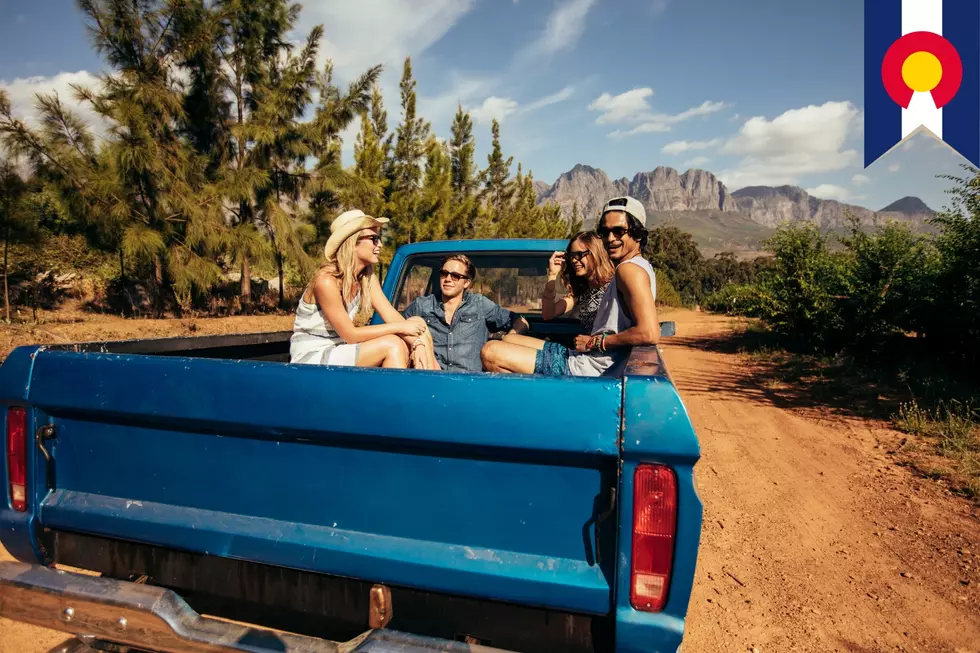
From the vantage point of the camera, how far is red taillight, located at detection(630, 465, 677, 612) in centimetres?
140

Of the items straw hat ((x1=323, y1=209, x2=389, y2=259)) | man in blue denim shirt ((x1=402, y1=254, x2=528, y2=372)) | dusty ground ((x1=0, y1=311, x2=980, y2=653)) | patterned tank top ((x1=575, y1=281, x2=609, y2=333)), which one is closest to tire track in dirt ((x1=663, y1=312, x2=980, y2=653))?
dusty ground ((x1=0, y1=311, x2=980, y2=653))

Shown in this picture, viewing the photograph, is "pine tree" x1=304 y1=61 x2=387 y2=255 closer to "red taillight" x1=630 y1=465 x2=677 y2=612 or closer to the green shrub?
"red taillight" x1=630 y1=465 x2=677 y2=612

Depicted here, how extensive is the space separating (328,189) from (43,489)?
17556mm

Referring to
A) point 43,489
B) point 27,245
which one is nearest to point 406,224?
point 27,245

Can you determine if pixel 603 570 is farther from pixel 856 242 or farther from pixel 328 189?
pixel 328 189

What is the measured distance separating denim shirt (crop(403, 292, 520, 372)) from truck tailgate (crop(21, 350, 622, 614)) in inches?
70.5

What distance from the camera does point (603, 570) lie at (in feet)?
4.80

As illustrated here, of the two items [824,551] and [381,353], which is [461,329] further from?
[824,551]

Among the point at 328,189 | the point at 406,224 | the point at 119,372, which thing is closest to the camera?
the point at 119,372

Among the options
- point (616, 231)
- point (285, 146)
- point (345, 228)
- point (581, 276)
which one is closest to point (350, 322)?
point (345, 228)

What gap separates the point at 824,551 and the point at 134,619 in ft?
12.3

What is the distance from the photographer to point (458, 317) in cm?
351

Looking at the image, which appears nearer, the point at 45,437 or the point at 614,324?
the point at 45,437

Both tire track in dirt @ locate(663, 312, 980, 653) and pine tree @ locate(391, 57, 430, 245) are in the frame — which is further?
pine tree @ locate(391, 57, 430, 245)
